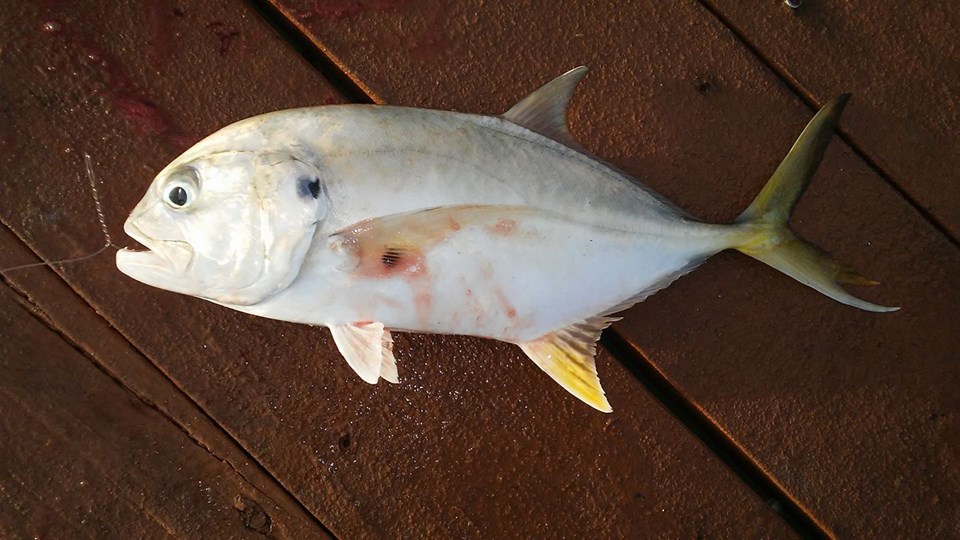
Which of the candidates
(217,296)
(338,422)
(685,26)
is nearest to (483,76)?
(685,26)

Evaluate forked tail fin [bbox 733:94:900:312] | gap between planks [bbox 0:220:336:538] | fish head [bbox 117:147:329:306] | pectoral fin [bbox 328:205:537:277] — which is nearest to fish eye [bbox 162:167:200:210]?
fish head [bbox 117:147:329:306]

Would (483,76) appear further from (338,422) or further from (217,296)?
(338,422)

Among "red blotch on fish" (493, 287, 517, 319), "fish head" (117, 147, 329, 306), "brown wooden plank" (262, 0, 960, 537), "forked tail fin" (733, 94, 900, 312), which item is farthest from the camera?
"brown wooden plank" (262, 0, 960, 537)

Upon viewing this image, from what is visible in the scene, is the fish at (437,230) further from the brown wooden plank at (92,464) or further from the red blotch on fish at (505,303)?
the brown wooden plank at (92,464)

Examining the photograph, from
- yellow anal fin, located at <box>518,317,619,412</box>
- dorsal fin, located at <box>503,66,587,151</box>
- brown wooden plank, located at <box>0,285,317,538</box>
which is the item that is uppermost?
dorsal fin, located at <box>503,66,587,151</box>

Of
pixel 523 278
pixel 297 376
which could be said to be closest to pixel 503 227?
pixel 523 278

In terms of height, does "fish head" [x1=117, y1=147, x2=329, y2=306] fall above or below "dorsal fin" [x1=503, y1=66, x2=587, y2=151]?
below

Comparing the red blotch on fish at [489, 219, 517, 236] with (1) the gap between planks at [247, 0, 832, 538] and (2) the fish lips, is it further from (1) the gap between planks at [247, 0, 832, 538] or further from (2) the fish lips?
(2) the fish lips
